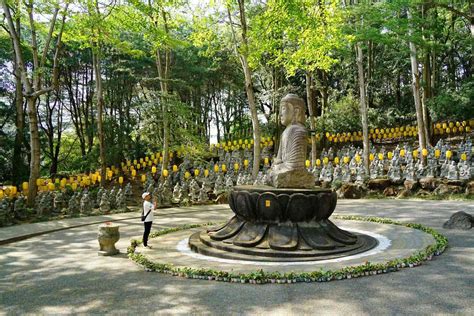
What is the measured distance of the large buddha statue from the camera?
7.56 meters

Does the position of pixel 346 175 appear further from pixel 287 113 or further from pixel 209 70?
pixel 209 70

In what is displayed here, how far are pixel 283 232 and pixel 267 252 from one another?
2.05 feet

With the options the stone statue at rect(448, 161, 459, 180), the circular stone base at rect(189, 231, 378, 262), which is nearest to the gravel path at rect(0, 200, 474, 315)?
the circular stone base at rect(189, 231, 378, 262)

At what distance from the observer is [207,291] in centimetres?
501

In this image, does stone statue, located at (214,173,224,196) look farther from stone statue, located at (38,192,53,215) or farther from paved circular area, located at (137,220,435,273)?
paved circular area, located at (137,220,435,273)

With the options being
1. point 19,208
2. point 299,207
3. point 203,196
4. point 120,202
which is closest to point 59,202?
point 19,208

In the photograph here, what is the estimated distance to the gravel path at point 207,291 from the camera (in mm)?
4371

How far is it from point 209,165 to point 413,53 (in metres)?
10.8

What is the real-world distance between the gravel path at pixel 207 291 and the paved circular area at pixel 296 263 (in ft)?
1.75

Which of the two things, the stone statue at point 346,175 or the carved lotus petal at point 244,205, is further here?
the stone statue at point 346,175

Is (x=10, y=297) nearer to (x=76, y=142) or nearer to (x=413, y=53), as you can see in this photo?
(x=413, y=53)

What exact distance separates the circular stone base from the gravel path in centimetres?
119

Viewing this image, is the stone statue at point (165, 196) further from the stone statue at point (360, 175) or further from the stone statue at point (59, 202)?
the stone statue at point (360, 175)

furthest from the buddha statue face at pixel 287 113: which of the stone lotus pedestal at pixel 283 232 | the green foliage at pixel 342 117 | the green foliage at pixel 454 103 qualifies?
the green foliage at pixel 342 117
